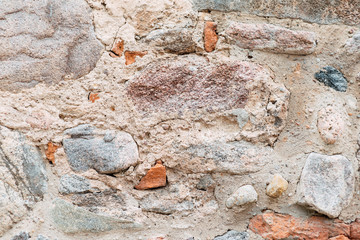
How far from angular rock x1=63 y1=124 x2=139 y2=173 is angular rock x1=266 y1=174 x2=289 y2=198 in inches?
14.3

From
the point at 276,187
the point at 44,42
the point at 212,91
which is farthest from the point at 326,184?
the point at 44,42

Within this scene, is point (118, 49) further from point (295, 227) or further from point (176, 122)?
point (295, 227)

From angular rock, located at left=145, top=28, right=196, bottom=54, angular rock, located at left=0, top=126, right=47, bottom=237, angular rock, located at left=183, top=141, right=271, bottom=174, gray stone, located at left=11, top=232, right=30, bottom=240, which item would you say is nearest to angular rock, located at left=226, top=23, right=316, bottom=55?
angular rock, located at left=145, top=28, right=196, bottom=54

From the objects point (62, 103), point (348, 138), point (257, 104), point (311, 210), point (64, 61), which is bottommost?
point (311, 210)

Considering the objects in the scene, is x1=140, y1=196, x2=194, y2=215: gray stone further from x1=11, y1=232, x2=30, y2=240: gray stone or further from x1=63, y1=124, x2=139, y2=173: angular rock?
x1=11, y1=232, x2=30, y2=240: gray stone

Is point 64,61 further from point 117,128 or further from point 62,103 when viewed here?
point 117,128

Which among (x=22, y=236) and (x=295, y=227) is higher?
(x=22, y=236)

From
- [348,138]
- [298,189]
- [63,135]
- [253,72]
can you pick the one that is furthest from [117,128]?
[348,138]

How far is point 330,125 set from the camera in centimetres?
105

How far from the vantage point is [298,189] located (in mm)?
1028

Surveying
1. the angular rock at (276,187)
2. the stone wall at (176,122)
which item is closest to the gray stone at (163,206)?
the stone wall at (176,122)

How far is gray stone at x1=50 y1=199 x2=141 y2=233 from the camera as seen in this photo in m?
0.98

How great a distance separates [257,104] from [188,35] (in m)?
0.26

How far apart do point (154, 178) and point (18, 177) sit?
34 cm
